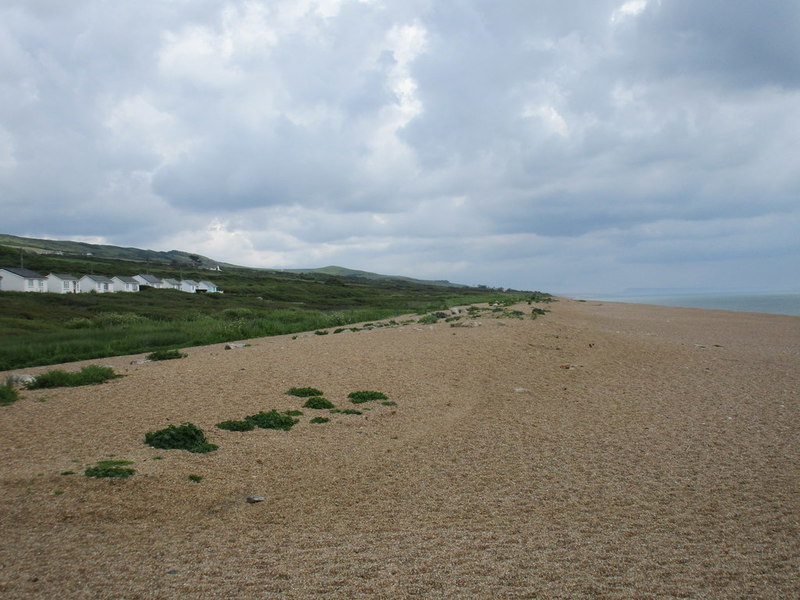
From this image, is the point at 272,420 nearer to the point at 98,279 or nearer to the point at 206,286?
the point at 98,279

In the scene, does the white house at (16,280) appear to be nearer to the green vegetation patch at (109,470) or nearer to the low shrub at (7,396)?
the low shrub at (7,396)

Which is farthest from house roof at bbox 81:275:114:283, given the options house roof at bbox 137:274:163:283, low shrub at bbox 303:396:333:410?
low shrub at bbox 303:396:333:410

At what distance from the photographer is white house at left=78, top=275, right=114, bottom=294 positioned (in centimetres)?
7788

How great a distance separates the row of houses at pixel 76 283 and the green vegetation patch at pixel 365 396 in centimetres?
7338

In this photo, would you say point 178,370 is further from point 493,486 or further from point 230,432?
point 493,486

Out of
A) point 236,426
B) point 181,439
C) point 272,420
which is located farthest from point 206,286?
point 181,439

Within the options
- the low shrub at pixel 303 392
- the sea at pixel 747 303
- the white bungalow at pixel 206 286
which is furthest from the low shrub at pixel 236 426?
the white bungalow at pixel 206 286

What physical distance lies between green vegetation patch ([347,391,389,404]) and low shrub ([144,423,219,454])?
11.0 feet

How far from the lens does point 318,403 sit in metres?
9.86

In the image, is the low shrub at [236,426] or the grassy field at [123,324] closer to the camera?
the low shrub at [236,426]

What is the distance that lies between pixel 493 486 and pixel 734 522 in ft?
8.12

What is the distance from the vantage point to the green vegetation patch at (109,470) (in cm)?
598

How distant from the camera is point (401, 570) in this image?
4383 mm

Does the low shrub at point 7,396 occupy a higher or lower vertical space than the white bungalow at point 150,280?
lower
